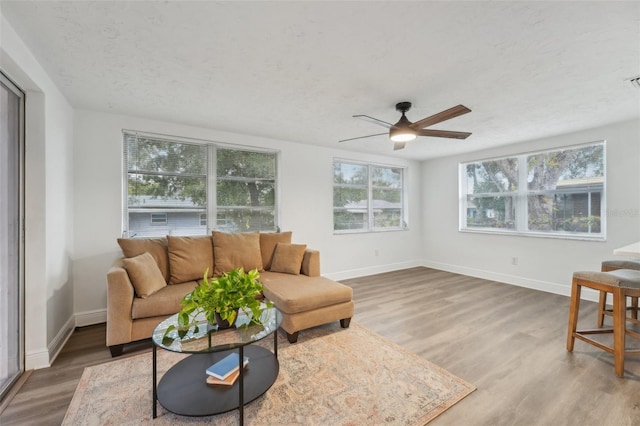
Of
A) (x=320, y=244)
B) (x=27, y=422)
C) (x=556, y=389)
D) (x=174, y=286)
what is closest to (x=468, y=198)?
(x=320, y=244)

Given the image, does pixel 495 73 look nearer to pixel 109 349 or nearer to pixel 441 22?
pixel 441 22

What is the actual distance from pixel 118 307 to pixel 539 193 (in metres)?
5.82

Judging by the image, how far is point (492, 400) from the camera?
183 centimetres

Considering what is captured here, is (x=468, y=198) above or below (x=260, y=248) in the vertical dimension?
above

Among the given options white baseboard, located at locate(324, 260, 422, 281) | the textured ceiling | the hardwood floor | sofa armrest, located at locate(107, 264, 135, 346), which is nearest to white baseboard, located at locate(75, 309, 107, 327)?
the hardwood floor

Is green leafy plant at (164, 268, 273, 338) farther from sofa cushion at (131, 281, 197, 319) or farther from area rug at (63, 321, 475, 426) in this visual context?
sofa cushion at (131, 281, 197, 319)

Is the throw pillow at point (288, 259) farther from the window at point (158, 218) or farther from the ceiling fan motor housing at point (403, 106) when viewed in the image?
the ceiling fan motor housing at point (403, 106)

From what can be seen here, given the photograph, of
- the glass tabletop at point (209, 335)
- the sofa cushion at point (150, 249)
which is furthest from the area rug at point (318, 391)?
the sofa cushion at point (150, 249)

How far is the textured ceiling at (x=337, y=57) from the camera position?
1625 mm

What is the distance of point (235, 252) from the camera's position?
335cm

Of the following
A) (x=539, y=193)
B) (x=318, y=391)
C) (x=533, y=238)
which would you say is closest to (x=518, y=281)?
(x=533, y=238)

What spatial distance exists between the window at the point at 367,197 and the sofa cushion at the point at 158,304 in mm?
3028

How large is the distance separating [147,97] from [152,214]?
145 centimetres

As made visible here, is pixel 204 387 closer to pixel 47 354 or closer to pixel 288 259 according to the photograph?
pixel 47 354
